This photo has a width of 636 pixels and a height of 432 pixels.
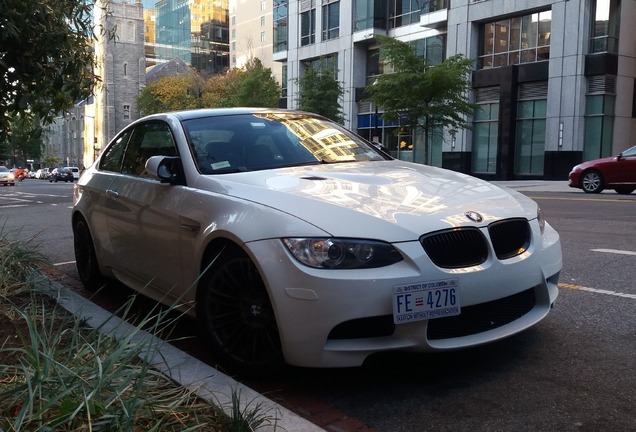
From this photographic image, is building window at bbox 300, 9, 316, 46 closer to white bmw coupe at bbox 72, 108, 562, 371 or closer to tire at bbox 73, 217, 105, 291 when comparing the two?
tire at bbox 73, 217, 105, 291

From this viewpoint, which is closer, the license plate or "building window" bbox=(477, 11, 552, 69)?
the license plate

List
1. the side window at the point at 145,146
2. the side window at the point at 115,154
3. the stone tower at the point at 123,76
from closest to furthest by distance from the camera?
1. the side window at the point at 145,146
2. the side window at the point at 115,154
3. the stone tower at the point at 123,76

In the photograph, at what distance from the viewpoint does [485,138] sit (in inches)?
1326

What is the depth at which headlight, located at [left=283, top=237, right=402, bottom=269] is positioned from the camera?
315cm

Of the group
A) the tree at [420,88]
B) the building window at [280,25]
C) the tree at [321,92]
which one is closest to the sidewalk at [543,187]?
the tree at [420,88]

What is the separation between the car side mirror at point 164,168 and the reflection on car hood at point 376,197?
1.16ft

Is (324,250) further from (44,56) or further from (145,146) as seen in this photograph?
(44,56)

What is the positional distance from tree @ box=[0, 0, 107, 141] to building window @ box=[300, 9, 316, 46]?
41157 millimetres

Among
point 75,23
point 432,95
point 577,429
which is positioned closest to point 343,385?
point 577,429

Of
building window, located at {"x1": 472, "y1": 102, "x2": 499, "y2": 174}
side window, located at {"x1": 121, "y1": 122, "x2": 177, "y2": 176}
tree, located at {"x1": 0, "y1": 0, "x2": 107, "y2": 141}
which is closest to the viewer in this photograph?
side window, located at {"x1": 121, "y1": 122, "x2": 177, "y2": 176}

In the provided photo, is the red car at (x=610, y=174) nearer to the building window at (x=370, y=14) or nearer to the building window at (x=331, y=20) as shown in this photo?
the building window at (x=370, y=14)

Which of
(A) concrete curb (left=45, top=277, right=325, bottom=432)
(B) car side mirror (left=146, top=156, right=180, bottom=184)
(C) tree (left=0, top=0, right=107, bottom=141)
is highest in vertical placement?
(C) tree (left=0, top=0, right=107, bottom=141)

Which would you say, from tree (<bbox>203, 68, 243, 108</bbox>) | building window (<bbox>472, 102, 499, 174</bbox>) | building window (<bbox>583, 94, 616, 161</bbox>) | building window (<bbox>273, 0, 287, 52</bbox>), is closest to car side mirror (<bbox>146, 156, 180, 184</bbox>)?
building window (<bbox>583, 94, 616, 161</bbox>)

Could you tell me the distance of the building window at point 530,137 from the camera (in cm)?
3103
